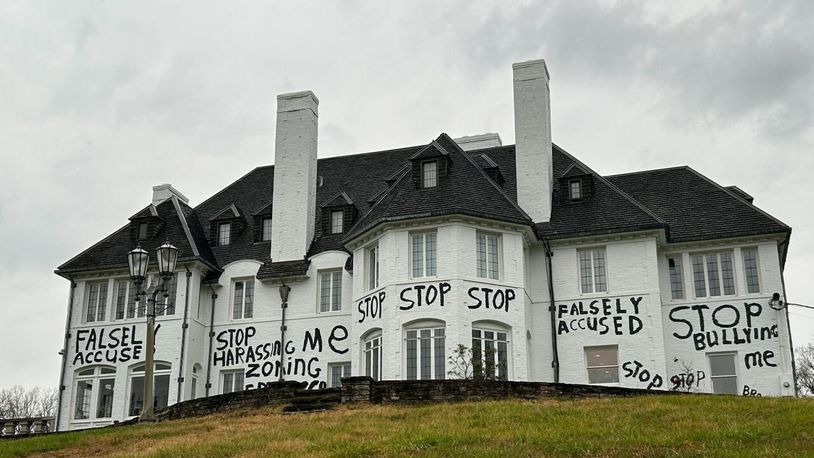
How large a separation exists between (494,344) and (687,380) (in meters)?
6.50

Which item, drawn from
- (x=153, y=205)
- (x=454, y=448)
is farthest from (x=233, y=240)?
(x=454, y=448)

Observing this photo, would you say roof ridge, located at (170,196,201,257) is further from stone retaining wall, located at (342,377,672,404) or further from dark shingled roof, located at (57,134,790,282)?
stone retaining wall, located at (342,377,672,404)

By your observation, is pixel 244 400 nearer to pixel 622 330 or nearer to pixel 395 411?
pixel 395 411

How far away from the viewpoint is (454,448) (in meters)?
18.0

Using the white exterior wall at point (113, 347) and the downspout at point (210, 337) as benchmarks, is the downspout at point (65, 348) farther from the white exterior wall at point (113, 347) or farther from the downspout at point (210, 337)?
the downspout at point (210, 337)

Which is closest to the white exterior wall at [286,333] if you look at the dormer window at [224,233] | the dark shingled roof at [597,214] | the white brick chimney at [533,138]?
the dormer window at [224,233]

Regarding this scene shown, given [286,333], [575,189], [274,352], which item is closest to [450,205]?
[575,189]

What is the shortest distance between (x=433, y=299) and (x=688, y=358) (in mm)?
8803

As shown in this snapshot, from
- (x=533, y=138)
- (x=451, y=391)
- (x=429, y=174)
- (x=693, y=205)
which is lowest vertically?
(x=451, y=391)

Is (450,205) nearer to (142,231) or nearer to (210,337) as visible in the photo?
(210,337)

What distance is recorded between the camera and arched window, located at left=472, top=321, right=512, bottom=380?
31.0m

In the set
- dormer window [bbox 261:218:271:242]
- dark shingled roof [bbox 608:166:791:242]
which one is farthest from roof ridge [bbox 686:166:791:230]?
dormer window [bbox 261:218:271:242]

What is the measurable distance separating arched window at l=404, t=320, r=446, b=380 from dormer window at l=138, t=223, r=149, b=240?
496 inches

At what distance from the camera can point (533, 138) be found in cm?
3622
